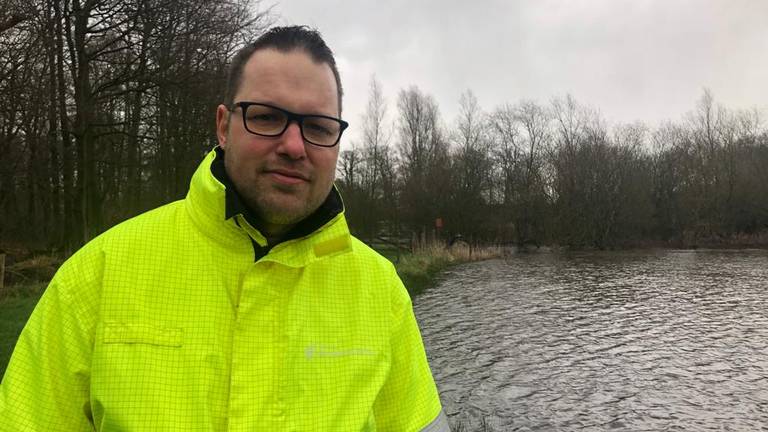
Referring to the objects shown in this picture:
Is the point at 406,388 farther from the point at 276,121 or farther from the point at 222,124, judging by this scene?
the point at 222,124

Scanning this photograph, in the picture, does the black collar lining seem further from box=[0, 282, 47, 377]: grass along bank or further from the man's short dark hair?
box=[0, 282, 47, 377]: grass along bank

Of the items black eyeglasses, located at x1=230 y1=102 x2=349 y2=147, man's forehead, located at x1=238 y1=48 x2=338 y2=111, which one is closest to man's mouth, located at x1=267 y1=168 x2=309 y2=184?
black eyeglasses, located at x1=230 y1=102 x2=349 y2=147

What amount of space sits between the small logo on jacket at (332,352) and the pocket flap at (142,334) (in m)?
0.37

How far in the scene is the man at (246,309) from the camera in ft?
4.34

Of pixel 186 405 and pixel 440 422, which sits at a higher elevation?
pixel 186 405

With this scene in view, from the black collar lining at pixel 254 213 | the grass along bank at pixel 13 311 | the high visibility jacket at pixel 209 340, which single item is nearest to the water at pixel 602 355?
the high visibility jacket at pixel 209 340

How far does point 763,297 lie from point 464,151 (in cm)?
3558

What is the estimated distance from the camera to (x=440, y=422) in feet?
5.72

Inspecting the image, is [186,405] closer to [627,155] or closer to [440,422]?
[440,422]

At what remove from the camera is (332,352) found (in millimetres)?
1547

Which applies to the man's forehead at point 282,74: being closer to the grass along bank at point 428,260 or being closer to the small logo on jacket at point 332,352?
the small logo on jacket at point 332,352

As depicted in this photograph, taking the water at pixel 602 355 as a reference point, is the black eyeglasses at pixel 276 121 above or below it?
above

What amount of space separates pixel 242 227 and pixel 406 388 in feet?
2.48

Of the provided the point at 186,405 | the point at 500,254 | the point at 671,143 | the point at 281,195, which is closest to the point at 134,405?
the point at 186,405
